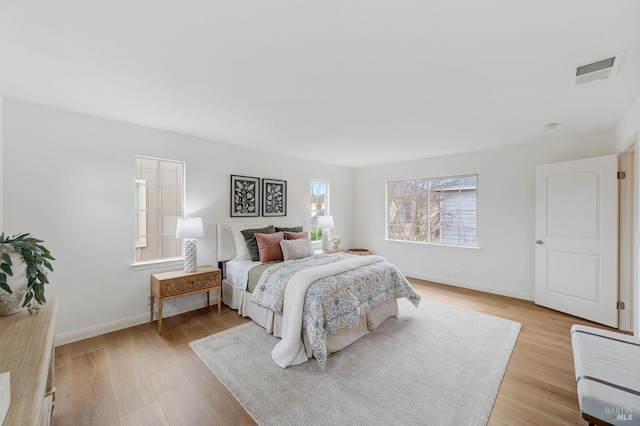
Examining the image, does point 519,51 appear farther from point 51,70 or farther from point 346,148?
point 51,70

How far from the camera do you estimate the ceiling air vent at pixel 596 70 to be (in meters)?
1.76

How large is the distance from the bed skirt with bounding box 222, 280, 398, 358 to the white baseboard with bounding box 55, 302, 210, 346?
0.56 metres

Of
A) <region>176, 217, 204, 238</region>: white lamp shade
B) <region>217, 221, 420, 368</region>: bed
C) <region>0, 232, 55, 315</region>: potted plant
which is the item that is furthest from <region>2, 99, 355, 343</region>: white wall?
<region>0, 232, 55, 315</region>: potted plant

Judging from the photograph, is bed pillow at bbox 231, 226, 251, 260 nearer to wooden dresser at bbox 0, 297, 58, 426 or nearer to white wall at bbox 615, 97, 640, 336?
wooden dresser at bbox 0, 297, 58, 426

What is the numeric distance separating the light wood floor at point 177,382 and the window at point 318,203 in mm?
2604

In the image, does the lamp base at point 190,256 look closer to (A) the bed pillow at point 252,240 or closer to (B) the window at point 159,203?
(B) the window at point 159,203

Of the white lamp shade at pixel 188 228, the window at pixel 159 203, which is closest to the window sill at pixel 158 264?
the window at pixel 159 203

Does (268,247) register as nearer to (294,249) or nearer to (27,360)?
(294,249)

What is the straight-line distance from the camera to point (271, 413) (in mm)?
1746

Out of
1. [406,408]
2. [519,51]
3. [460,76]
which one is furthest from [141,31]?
[406,408]

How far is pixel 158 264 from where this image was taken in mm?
3223

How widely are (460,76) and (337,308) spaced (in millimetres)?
2165

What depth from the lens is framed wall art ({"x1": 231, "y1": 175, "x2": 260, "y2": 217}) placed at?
156 inches

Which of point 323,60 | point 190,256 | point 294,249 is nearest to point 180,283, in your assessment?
point 190,256
